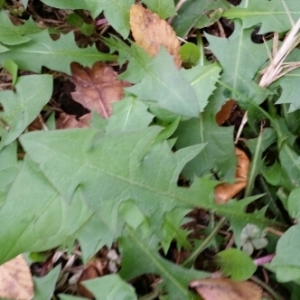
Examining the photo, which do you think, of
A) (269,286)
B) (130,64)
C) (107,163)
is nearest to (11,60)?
(130,64)

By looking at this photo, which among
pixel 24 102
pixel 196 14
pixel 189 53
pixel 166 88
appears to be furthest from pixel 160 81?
pixel 24 102

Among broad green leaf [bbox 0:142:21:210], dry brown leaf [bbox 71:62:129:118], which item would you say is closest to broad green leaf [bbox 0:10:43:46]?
dry brown leaf [bbox 71:62:129:118]

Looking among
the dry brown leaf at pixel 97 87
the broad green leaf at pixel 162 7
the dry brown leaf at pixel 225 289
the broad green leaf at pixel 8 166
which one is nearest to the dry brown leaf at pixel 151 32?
the broad green leaf at pixel 162 7

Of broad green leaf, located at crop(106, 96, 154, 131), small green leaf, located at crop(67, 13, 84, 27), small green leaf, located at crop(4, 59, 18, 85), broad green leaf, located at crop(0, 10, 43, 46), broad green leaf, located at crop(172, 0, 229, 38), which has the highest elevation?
broad green leaf, located at crop(172, 0, 229, 38)

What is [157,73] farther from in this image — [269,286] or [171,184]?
[269,286]

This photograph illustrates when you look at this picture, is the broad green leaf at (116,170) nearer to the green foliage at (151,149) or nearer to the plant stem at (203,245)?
the green foliage at (151,149)

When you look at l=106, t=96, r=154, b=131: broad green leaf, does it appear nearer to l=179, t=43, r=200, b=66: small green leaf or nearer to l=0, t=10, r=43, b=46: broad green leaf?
l=179, t=43, r=200, b=66: small green leaf
